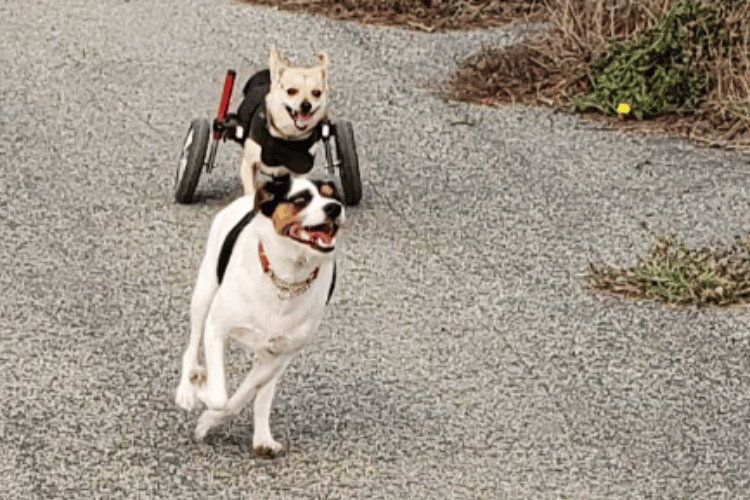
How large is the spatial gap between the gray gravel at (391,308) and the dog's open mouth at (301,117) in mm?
693

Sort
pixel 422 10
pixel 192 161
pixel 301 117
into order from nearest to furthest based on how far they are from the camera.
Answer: pixel 301 117 < pixel 192 161 < pixel 422 10

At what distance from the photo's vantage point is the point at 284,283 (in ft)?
23.9

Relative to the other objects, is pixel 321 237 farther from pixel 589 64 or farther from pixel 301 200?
pixel 589 64

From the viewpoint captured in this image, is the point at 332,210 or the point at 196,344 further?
the point at 196,344

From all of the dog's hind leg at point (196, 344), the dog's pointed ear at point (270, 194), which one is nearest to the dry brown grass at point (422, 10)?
the dog's hind leg at point (196, 344)

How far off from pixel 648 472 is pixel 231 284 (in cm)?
164

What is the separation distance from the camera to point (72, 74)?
46.9ft

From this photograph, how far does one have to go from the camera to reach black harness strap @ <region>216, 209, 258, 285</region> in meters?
7.61

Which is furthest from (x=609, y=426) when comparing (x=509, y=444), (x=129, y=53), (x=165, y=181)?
(x=129, y=53)

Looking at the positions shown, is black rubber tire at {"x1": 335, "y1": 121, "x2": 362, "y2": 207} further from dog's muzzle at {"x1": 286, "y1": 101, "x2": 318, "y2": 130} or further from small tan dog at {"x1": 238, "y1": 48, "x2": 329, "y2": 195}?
dog's muzzle at {"x1": 286, "y1": 101, "x2": 318, "y2": 130}

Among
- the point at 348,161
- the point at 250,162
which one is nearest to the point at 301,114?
the point at 250,162

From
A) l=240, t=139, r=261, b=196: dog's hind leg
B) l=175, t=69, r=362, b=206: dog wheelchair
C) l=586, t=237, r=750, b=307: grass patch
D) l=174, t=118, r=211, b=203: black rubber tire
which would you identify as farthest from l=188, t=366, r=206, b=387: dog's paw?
l=174, t=118, r=211, b=203: black rubber tire

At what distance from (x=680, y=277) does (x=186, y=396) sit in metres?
3.14

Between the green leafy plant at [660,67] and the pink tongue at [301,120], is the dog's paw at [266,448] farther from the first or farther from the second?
the green leafy plant at [660,67]
